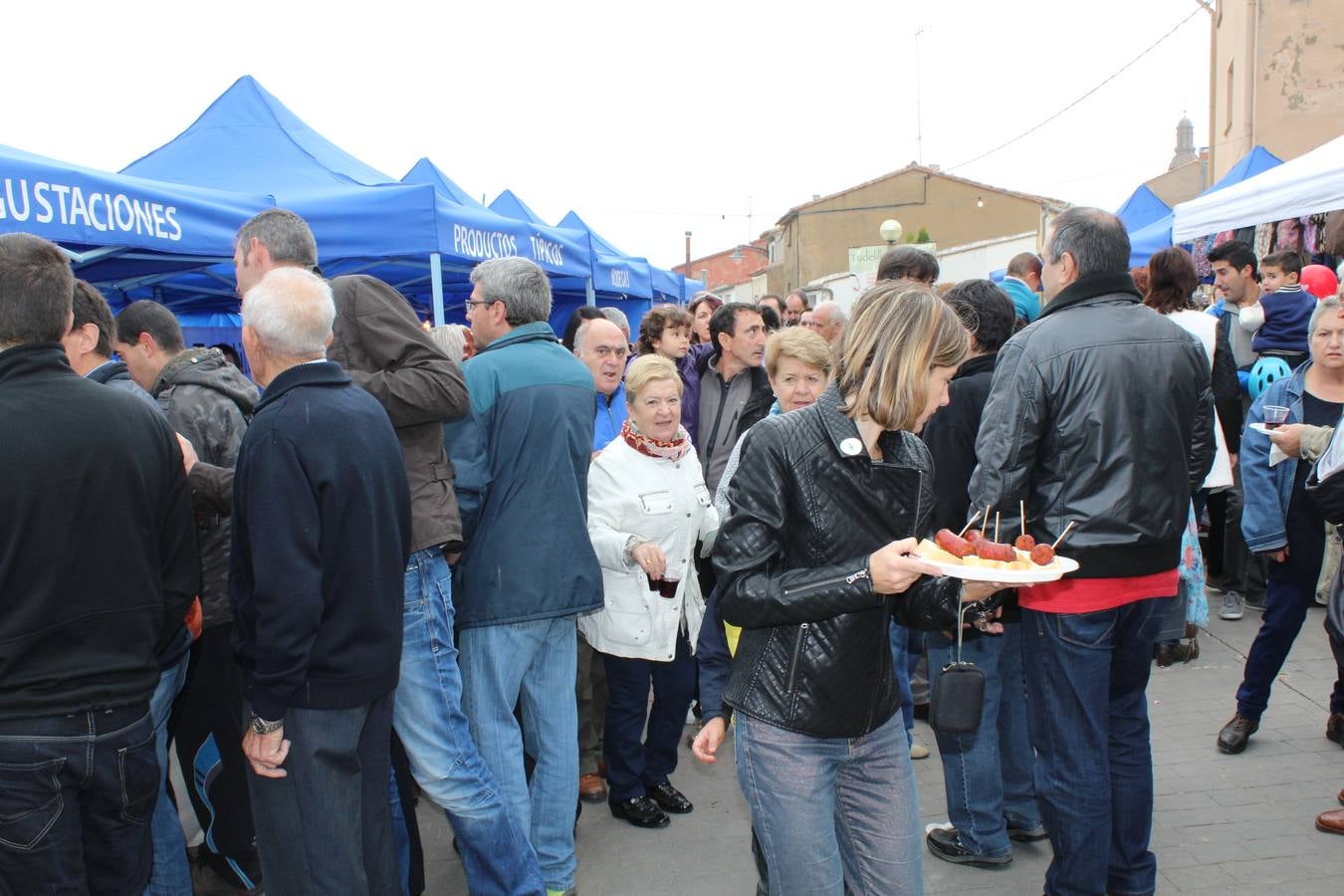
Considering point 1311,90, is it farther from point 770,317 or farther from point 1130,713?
point 1130,713

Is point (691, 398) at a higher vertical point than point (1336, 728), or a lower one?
higher

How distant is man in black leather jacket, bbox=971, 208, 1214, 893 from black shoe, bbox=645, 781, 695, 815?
157 centimetres

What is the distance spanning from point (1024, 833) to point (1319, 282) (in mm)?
4384

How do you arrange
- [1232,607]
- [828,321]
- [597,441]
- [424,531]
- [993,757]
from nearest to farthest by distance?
[424,531], [993,757], [597,441], [828,321], [1232,607]

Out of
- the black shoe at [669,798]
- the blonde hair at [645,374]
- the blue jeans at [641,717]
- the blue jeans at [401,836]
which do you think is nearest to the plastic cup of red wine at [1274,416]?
the blonde hair at [645,374]

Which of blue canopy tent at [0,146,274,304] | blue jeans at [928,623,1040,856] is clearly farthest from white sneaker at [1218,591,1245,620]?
blue canopy tent at [0,146,274,304]

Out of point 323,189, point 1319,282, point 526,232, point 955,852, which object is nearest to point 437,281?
point 323,189

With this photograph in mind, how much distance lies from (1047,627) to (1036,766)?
19.0 inches

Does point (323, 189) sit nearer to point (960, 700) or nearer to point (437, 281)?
point (437, 281)

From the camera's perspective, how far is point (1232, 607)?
20.5 ft

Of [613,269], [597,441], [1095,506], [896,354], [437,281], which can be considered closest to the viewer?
[896,354]

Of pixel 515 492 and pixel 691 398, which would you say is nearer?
pixel 515 492

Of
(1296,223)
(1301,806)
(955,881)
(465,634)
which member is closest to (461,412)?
(465,634)

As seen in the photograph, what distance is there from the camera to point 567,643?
341 centimetres
